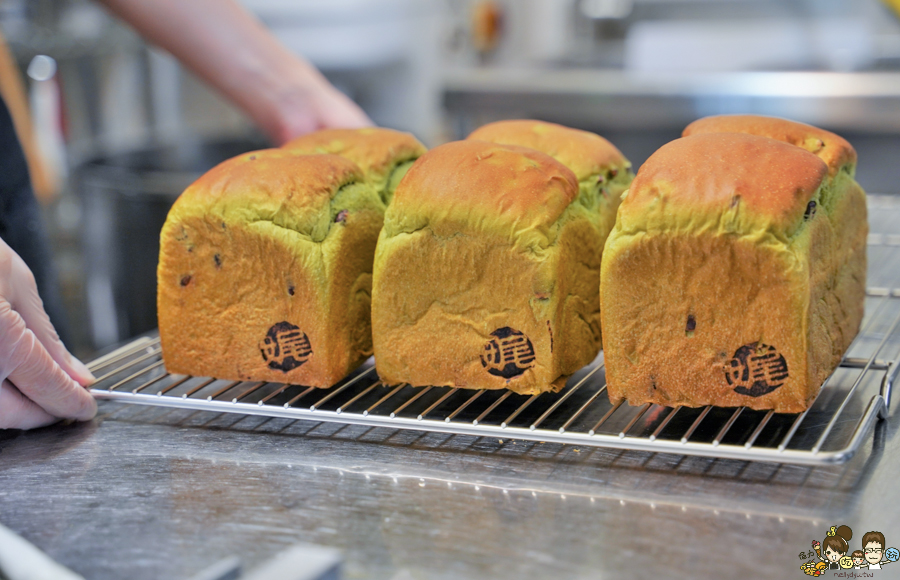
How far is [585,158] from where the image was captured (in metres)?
1.25

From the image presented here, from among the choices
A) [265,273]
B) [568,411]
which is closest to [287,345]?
[265,273]

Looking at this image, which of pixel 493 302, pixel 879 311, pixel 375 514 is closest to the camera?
pixel 375 514

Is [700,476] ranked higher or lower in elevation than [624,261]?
lower

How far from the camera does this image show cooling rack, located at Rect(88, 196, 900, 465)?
91 cm

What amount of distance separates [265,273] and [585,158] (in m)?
0.49

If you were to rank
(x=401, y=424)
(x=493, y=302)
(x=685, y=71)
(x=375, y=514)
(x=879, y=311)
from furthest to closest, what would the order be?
1. (x=685, y=71)
2. (x=879, y=311)
3. (x=493, y=302)
4. (x=401, y=424)
5. (x=375, y=514)

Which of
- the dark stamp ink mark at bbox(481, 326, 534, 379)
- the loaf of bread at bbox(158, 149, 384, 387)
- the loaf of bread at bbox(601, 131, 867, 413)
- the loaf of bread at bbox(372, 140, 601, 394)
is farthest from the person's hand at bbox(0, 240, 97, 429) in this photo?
the loaf of bread at bbox(601, 131, 867, 413)

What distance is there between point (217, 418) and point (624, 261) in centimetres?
56

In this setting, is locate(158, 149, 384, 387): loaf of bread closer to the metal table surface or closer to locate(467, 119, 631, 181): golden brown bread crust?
the metal table surface

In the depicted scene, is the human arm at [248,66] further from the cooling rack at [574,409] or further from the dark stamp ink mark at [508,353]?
the dark stamp ink mark at [508,353]

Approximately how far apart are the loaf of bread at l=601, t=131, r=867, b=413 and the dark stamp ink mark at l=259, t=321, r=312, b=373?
397mm

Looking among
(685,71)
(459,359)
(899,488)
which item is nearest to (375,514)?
(459,359)

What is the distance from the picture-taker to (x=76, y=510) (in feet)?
2.90

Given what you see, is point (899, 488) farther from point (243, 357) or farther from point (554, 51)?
point (554, 51)
